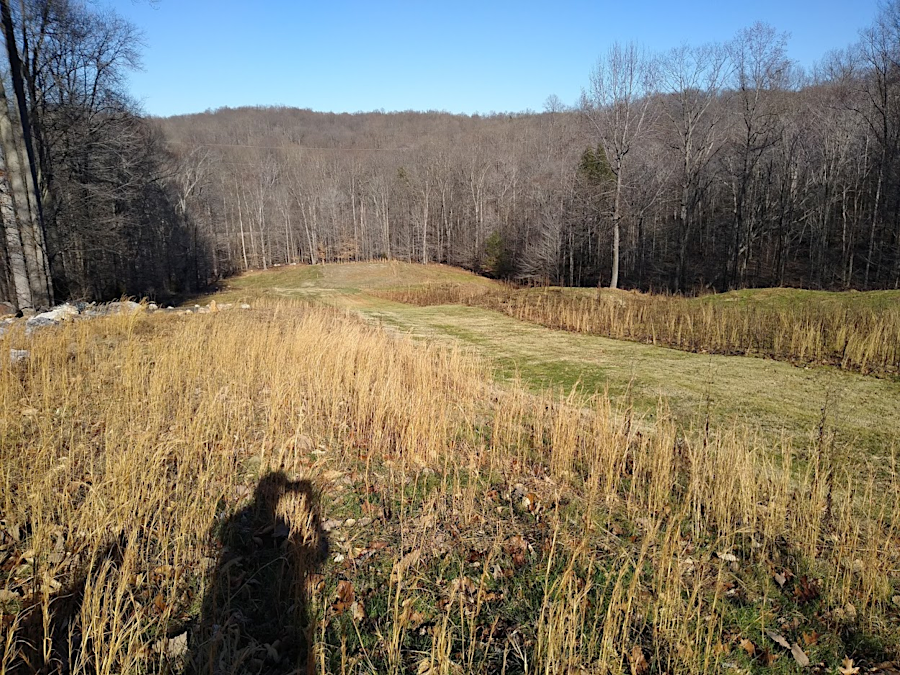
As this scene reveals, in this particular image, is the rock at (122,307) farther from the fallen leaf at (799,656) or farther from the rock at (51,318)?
the fallen leaf at (799,656)

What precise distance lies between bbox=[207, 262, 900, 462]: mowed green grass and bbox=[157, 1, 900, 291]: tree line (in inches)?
526

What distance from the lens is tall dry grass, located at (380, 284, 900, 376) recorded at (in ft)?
25.2

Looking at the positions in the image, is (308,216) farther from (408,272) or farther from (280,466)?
(280,466)

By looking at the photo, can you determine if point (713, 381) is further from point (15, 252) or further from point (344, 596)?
point (15, 252)

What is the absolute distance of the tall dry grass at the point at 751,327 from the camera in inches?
303

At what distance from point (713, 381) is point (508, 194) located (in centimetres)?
4731

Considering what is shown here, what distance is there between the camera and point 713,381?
7.09m

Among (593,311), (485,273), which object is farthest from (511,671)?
(485,273)

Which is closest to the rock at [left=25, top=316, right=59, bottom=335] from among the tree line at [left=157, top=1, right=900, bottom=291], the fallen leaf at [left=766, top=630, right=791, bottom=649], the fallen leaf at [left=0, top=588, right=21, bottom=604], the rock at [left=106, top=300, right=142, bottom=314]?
the rock at [left=106, top=300, right=142, bottom=314]

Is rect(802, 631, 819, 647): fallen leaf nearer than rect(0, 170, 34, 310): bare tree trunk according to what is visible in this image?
Yes

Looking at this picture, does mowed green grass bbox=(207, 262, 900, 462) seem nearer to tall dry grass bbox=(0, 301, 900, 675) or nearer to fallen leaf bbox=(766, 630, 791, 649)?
tall dry grass bbox=(0, 301, 900, 675)

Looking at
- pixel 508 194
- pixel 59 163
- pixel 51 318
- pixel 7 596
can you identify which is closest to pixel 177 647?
pixel 7 596

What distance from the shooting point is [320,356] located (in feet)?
19.9

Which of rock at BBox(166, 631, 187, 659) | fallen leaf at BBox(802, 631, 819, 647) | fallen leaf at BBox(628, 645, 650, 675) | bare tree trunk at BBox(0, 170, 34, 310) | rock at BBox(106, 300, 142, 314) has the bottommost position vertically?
fallen leaf at BBox(802, 631, 819, 647)
